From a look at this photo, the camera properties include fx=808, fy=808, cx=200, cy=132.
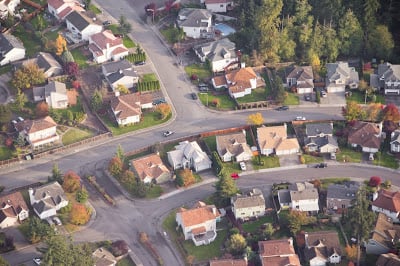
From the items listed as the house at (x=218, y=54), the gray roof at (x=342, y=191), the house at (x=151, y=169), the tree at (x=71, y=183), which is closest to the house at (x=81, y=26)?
the house at (x=218, y=54)

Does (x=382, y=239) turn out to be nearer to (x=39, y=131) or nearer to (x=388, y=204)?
(x=388, y=204)

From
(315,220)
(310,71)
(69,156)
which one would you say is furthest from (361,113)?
(69,156)

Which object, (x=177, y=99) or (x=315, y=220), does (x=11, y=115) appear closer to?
(x=177, y=99)

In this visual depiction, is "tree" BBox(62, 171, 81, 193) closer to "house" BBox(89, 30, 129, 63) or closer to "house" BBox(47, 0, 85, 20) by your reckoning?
"house" BBox(89, 30, 129, 63)

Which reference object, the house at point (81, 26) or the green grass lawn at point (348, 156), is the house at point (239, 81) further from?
the house at point (81, 26)

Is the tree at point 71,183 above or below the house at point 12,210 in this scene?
above

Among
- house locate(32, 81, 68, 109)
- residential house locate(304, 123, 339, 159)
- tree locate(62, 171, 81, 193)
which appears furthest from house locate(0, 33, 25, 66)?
residential house locate(304, 123, 339, 159)

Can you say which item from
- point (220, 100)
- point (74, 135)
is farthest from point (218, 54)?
point (74, 135)

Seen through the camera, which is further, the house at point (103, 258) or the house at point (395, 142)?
the house at point (395, 142)

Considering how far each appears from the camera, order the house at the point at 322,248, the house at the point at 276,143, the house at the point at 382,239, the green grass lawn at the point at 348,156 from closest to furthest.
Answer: the house at the point at 322,248
the house at the point at 382,239
the green grass lawn at the point at 348,156
the house at the point at 276,143
